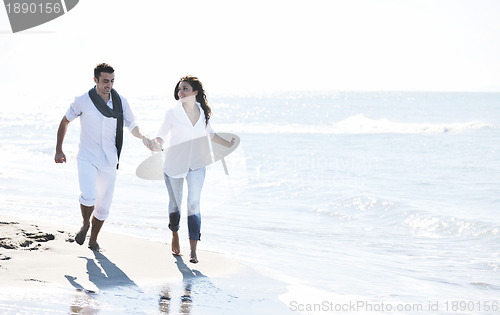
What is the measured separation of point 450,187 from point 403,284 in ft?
28.8

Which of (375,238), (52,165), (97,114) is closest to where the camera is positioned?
(97,114)

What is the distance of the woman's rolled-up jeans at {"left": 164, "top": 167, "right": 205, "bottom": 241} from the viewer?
19.7 feet

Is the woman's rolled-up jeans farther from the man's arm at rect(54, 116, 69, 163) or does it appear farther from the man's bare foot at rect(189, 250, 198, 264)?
the man's arm at rect(54, 116, 69, 163)

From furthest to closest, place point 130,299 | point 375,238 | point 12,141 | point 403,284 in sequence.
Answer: point 12,141 → point 375,238 → point 403,284 → point 130,299

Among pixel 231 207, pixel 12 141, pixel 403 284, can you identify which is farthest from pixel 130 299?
pixel 12 141

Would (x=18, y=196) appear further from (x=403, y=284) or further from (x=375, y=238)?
(x=403, y=284)

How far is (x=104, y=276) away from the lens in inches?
204

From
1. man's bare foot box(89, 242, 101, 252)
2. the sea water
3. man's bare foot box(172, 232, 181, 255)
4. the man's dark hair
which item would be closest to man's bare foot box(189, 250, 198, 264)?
man's bare foot box(172, 232, 181, 255)

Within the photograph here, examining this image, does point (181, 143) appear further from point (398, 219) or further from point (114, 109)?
point (398, 219)

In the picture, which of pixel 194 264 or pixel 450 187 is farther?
pixel 450 187

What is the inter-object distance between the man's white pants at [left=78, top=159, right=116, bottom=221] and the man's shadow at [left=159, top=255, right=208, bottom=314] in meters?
0.85

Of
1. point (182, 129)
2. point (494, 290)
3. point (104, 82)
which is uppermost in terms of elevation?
point (104, 82)

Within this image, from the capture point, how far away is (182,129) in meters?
5.96

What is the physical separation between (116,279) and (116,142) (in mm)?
1269
